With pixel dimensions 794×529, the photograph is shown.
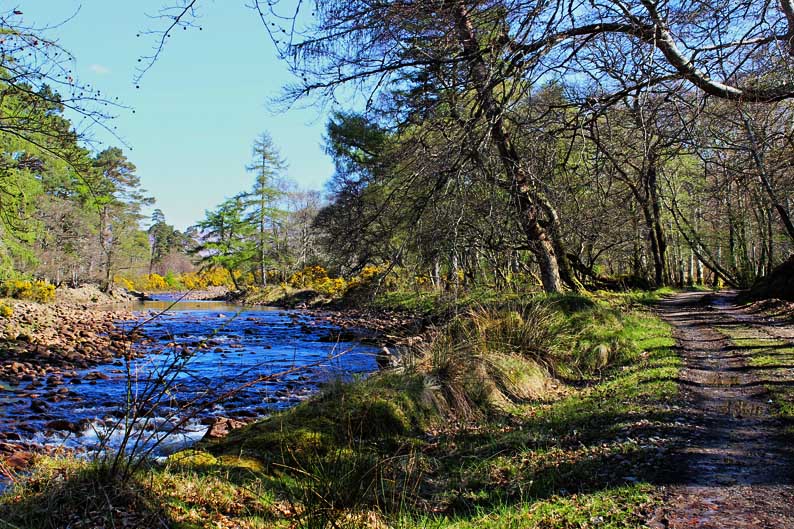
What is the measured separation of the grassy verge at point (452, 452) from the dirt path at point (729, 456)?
0.21 meters

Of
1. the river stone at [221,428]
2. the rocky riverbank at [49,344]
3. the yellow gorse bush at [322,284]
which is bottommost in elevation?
the river stone at [221,428]

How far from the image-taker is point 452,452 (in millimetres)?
5348

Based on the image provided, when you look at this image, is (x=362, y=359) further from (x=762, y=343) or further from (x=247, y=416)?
(x=762, y=343)

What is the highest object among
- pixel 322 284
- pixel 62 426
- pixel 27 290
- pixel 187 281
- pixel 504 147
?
pixel 504 147

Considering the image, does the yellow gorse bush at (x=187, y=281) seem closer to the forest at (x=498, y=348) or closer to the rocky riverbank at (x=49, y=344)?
the rocky riverbank at (x=49, y=344)

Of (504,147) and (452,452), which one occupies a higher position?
(504,147)

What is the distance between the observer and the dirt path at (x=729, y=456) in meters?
3.21

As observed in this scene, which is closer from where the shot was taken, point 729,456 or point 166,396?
point 729,456

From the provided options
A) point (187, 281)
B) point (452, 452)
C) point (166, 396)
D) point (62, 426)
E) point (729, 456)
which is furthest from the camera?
point (187, 281)

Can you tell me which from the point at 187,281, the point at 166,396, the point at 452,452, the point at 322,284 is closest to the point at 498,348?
the point at 452,452

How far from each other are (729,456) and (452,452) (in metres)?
2.43

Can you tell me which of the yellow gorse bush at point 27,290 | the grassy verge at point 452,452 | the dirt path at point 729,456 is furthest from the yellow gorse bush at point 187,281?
the dirt path at point 729,456

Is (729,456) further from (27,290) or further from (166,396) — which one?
(27,290)

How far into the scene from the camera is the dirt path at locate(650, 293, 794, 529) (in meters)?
3.21
